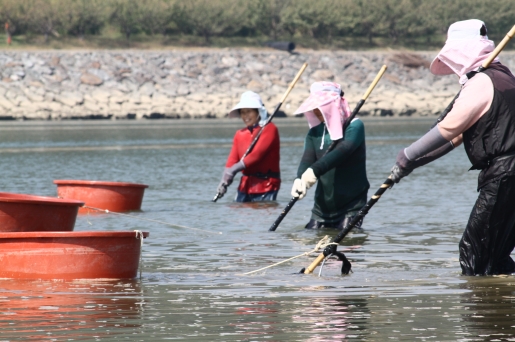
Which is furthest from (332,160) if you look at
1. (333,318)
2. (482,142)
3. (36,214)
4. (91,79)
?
(91,79)

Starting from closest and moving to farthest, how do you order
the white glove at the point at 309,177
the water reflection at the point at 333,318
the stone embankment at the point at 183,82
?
the water reflection at the point at 333,318
the white glove at the point at 309,177
the stone embankment at the point at 183,82

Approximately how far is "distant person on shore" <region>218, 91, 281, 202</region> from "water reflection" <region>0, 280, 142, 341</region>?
5609 mm

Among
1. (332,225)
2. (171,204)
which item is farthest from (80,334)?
(171,204)

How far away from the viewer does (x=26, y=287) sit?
7.62m

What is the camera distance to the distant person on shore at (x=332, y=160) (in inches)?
393

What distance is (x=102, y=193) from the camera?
1362 centimetres

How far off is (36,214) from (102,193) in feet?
15.4

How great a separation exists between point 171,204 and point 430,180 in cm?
539

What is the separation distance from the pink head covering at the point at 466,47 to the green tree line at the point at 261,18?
2161 inches

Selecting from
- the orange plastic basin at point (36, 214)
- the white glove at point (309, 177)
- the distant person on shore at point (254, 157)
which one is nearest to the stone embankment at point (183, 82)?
the distant person on shore at point (254, 157)

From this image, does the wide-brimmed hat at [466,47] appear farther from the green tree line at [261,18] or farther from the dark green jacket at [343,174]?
the green tree line at [261,18]

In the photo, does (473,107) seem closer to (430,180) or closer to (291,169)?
(430,180)

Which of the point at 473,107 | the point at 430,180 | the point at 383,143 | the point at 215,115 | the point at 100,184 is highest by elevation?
the point at 473,107

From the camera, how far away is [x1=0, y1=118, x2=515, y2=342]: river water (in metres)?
6.14
